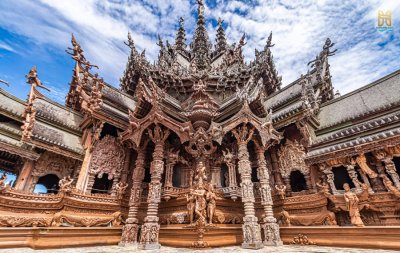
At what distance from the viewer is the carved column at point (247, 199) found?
711 cm

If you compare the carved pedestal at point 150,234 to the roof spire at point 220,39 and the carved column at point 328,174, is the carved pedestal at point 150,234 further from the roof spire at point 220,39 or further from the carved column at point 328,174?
the roof spire at point 220,39

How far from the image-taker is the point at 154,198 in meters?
8.21

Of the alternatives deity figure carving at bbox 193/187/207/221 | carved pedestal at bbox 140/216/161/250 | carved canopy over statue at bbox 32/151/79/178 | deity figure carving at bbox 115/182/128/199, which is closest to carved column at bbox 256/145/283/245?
deity figure carving at bbox 193/187/207/221

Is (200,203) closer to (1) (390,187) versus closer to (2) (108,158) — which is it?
(2) (108,158)

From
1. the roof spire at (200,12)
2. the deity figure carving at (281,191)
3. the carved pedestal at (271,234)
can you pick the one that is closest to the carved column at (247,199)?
the carved pedestal at (271,234)

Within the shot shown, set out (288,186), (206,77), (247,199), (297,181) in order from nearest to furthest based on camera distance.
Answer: (247,199) → (288,186) → (297,181) → (206,77)

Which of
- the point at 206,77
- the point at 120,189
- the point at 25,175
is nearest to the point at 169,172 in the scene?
the point at 120,189

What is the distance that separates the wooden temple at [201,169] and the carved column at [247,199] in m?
0.04

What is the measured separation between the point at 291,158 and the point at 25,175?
1298cm

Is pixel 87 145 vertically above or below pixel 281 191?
above

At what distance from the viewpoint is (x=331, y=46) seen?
12859 mm

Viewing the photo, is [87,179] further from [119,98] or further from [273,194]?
[273,194]

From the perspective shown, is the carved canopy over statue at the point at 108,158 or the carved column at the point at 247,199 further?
the carved canopy over statue at the point at 108,158

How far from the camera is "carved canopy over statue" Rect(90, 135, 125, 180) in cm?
952
